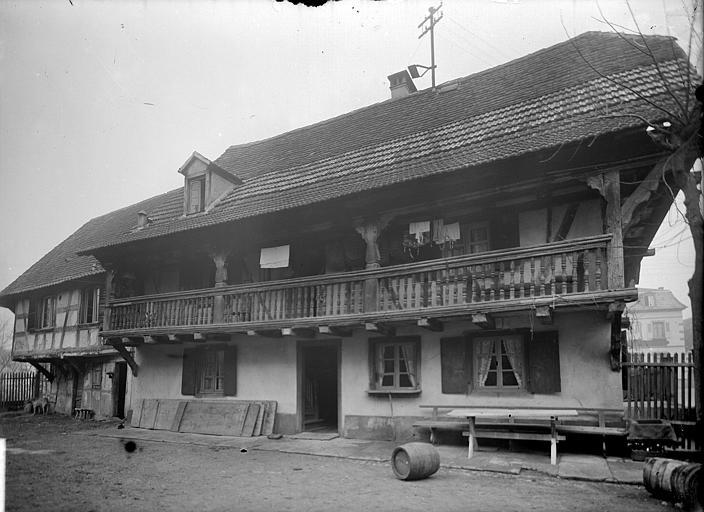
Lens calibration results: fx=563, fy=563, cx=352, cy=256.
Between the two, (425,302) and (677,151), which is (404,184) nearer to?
(425,302)

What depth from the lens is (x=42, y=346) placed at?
2430 centimetres

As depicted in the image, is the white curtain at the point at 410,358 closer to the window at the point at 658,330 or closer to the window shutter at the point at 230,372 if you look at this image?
the window shutter at the point at 230,372

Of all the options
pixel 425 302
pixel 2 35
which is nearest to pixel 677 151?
pixel 425 302

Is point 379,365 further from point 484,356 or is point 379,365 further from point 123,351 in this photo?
point 123,351

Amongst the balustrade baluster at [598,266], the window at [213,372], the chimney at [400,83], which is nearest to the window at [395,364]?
the balustrade baluster at [598,266]

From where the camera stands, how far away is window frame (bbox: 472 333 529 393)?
37.5 feet

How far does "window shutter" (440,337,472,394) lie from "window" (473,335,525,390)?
206 mm

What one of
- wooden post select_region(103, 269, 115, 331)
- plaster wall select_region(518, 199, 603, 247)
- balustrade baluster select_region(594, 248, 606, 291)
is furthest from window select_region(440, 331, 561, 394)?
wooden post select_region(103, 269, 115, 331)

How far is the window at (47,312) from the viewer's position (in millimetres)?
24450

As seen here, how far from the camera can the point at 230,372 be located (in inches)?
620

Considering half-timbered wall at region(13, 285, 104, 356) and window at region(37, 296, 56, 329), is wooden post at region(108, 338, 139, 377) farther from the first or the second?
window at region(37, 296, 56, 329)

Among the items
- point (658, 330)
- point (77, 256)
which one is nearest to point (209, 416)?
point (77, 256)

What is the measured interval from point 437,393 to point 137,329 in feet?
30.4

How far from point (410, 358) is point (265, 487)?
5222 mm
